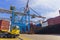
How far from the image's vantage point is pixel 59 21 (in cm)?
3309

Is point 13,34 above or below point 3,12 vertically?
below

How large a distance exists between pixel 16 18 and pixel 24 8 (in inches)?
269

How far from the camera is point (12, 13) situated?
42375 mm

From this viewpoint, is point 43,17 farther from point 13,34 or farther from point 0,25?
point 13,34

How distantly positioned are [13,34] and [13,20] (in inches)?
879

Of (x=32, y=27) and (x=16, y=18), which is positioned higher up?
(x=16, y=18)

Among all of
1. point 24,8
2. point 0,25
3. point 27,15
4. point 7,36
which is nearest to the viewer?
point 7,36

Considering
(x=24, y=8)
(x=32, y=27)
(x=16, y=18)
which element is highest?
(x=24, y=8)

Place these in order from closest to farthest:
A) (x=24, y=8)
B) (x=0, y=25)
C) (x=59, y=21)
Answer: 1. (x=0, y=25)
2. (x=59, y=21)
3. (x=24, y=8)

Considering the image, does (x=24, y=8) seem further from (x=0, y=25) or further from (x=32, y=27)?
(x=0, y=25)

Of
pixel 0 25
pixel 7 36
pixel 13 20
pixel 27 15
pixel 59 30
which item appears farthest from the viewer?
pixel 27 15

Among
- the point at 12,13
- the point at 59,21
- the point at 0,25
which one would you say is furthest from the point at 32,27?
the point at 0,25

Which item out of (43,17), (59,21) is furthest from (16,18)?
(59,21)

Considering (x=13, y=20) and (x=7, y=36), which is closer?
(x=7, y=36)
